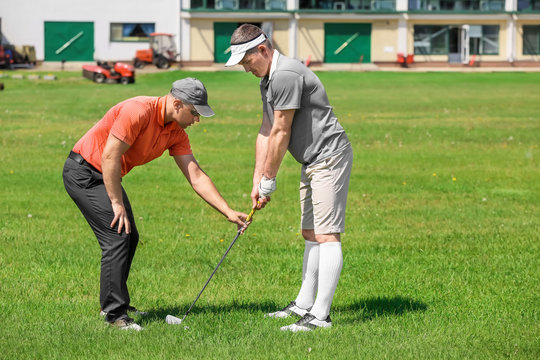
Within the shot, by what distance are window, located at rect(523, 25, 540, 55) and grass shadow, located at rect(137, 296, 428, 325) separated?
212ft

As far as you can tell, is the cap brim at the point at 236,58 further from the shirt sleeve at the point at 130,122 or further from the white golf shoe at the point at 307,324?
the white golf shoe at the point at 307,324

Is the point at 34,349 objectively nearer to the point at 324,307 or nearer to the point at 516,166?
the point at 324,307

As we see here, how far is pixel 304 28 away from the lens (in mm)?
65812

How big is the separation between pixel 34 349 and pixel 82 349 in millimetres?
317

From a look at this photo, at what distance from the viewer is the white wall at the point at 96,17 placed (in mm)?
62281

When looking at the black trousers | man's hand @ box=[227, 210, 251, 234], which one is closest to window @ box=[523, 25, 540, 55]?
man's hand @ box=[227, 210, 251, 234]

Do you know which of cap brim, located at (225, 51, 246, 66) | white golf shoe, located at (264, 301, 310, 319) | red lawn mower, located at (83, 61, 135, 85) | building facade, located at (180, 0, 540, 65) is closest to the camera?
cap brim, located at (225, 51, 246, 66)

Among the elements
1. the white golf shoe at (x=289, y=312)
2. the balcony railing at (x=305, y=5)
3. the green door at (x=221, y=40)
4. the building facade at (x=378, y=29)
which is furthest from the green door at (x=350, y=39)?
the white golf shoe at (x=289, y=312)

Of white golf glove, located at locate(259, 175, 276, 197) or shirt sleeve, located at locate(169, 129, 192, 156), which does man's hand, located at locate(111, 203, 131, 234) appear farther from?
white golf glove, located at locate(259, 175, 276, 197)

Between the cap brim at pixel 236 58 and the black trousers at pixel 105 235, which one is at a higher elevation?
the cap brim at pixel 236 58

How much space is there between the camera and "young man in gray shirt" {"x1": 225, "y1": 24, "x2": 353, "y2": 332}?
6.02 m

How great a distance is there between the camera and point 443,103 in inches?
1121

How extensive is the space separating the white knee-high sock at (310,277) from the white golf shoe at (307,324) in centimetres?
37

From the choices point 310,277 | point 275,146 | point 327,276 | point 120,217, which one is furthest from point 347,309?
point 120,217
